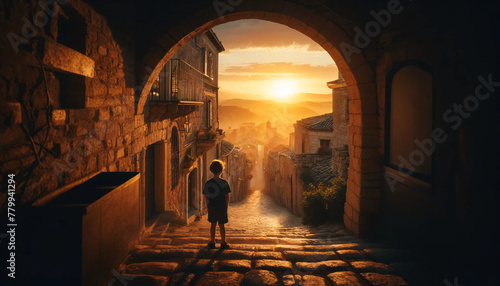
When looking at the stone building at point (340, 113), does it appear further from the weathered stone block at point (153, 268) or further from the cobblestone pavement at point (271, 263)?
the weathered stone block at point (153, 268)

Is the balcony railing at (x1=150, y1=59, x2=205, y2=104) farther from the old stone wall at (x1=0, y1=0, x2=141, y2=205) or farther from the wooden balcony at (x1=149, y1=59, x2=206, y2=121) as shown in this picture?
the old stone wall at (x1=0, y1=0, x2=141, y2=205)

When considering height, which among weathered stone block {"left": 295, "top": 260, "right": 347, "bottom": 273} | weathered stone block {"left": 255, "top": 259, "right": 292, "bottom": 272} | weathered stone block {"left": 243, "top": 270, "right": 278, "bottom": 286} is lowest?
weathered stone block {"left": 295, "top": 260, "right": 347, "bottom": 273}

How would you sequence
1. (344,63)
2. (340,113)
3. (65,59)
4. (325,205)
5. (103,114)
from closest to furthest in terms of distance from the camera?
(65,59) → (103,114) → (344,63) → (325,205) → (340,113)

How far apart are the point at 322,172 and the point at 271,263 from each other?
9521 millimetres

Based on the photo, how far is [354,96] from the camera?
4.77 meters

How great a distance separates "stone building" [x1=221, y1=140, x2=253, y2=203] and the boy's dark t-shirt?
40.5ft

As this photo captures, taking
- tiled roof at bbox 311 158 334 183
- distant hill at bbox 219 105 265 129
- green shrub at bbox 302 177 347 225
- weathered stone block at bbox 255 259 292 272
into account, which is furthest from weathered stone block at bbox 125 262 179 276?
distant hill at bbox 219 105 265 129

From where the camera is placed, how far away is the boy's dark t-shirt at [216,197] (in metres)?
3.86

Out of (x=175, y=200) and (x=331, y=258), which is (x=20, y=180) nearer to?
(x=331, y=258)

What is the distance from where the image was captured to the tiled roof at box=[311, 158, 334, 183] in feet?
36.3

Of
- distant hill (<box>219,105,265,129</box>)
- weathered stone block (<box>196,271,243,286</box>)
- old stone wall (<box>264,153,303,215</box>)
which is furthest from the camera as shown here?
distant hill (<box>219,105,265,129</box>)

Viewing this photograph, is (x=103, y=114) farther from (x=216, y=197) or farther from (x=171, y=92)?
(x=171, y=92)

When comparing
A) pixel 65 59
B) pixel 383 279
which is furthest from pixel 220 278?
pixel 65 59

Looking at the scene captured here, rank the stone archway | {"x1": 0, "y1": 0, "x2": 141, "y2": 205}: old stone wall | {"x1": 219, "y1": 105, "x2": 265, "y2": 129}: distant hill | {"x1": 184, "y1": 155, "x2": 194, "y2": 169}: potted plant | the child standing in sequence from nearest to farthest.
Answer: {"x1": 0, "y1": 0, "x2": 141, "y2": 205}: old stone wall → the child standing → the stone archway → {"x1": 184, "y1": 155, "x2": 194, "y2": 169}: potted plant → {"x1": 219, "y1": 105, "x2": 265, "y2": 129}: distant hill
